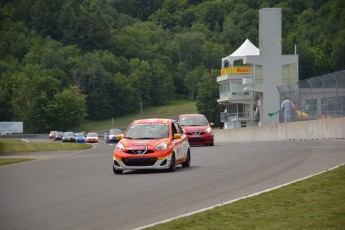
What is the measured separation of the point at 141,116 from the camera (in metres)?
183

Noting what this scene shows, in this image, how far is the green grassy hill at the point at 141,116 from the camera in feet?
573

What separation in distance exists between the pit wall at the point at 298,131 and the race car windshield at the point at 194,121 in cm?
512

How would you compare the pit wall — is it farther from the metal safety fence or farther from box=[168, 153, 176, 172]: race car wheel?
box=[168, 153, 176, 172]: race car wheel

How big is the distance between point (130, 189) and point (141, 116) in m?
164

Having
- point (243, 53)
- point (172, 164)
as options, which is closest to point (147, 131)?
point (172, 164)

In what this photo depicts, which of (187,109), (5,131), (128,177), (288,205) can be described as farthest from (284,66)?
(288,205)

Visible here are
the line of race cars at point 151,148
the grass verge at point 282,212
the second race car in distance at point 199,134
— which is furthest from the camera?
the second race car in distance at point 199,134

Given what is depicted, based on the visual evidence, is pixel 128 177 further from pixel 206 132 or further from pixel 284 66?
pixel 284 66

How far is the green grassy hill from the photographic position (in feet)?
573

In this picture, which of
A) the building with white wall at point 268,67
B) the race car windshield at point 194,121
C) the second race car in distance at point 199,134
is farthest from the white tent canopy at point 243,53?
the second race car in distance at point 199,134

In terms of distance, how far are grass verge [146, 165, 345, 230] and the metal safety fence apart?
2628cm

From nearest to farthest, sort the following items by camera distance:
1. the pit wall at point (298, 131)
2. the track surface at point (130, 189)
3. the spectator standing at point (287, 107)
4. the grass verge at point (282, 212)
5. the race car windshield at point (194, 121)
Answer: the grass verge at point (282, 212)
the track surface at point (130, 189)
the pit wall at point (298, 131)
the race car windshield at point (194, 121)
the spectator standing at point (287, 107)

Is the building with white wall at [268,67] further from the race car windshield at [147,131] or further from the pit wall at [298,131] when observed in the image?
the race car windshield at [147,131]

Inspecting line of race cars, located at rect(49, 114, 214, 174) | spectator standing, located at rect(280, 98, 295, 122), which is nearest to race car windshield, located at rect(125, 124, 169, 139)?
line of race cars, located at rect(49, 114, 214, 174)
